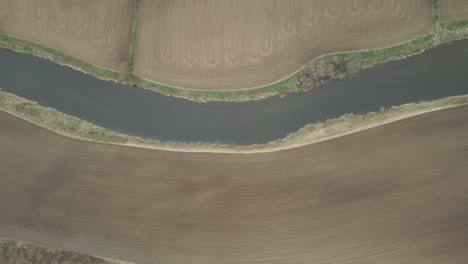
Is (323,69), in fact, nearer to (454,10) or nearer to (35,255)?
(454,10)

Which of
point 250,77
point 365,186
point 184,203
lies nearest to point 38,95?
point 184,203

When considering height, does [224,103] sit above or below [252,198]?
above

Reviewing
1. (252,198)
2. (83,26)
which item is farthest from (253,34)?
(83,26)

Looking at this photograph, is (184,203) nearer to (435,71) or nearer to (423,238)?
(423,238)

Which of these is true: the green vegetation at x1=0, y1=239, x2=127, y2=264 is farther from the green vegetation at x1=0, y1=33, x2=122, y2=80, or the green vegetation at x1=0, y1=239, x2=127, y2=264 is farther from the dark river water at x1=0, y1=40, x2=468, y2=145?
the green vegetation at x1=0, y1=33, x2=122, y2=80

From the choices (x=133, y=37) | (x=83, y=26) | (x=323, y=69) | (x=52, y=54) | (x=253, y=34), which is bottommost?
(x=323, y=69)

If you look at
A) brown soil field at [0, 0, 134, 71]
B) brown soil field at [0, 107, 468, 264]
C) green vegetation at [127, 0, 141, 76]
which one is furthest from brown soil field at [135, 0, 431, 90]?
brown soil field at [0, 107, 468, 264]
